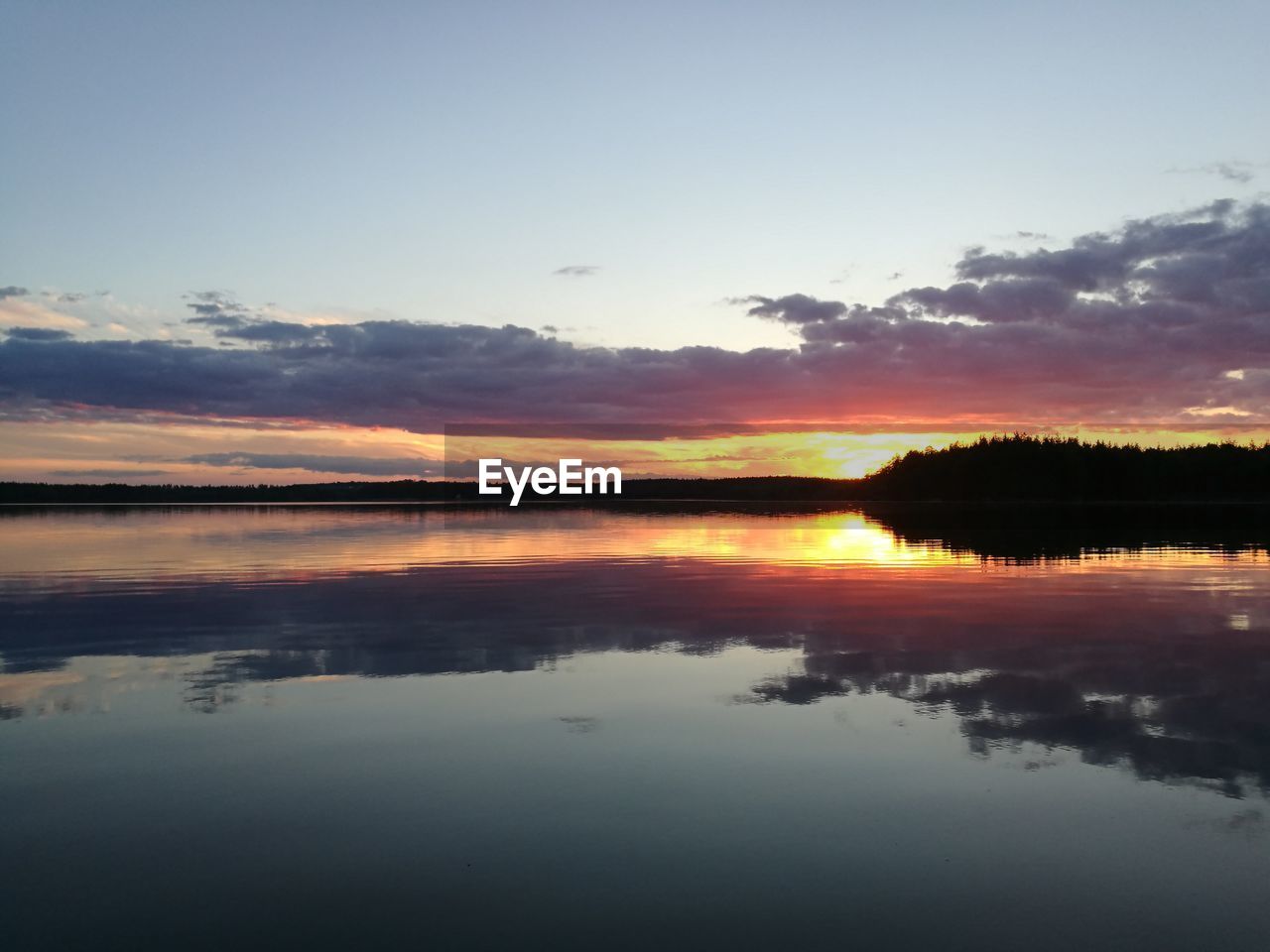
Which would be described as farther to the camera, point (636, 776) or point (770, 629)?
point (770, 629)

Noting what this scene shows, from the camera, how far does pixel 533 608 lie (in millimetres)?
20859

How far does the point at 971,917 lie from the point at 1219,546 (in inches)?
1700

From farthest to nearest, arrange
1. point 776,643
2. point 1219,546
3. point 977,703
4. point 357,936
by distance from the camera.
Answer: point 1219,546 → point 776,643 → point 977,703 → point 357,936

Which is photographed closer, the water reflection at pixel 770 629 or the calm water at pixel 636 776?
the calm water at pixel 636 776

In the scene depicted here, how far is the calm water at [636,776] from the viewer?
6.33 metres

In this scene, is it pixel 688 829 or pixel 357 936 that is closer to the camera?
pixel 357 936

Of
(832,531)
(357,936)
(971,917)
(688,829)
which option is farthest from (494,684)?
(832,531)

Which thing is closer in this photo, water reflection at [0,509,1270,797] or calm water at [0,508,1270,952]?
calm water at [0,508,1270,952]

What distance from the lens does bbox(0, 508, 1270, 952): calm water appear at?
6332mm

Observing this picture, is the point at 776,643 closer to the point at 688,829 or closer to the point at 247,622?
the point at 688,829

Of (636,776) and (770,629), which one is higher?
(770,629)

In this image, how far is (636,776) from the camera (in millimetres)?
9141

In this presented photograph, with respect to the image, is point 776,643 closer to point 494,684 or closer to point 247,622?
point 494,684

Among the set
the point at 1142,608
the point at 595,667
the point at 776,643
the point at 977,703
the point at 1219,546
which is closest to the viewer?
the point at 977,703
